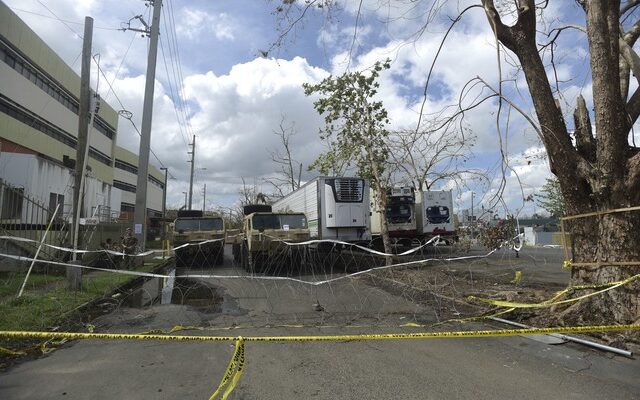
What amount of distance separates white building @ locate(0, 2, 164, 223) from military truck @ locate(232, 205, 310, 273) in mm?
6697

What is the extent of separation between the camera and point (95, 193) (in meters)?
24.1

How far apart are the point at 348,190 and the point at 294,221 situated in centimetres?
296

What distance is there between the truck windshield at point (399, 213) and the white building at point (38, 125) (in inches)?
582

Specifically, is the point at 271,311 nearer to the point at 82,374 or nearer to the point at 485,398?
the point at 82,374

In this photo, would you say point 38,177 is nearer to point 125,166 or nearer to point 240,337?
point 240,337

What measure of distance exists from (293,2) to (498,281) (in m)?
9.25

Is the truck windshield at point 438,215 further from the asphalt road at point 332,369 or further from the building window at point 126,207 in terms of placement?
the building window at point 126,207

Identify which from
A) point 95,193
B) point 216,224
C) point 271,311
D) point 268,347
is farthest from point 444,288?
point 95,193

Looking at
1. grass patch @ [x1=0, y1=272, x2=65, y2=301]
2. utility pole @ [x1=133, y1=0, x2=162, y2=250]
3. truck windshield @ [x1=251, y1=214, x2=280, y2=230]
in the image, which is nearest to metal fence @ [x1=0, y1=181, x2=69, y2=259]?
grass patch @ [x1=0, y1=272, x2=65, y2=301]

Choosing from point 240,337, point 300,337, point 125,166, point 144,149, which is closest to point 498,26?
point 300,337

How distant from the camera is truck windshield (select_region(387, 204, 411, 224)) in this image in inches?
1004

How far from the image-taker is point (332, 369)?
5.44 metres

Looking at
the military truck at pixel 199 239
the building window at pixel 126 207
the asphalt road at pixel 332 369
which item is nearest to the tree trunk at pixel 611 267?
the asphalt road at pixel 332 369

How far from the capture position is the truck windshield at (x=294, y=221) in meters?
17.6
